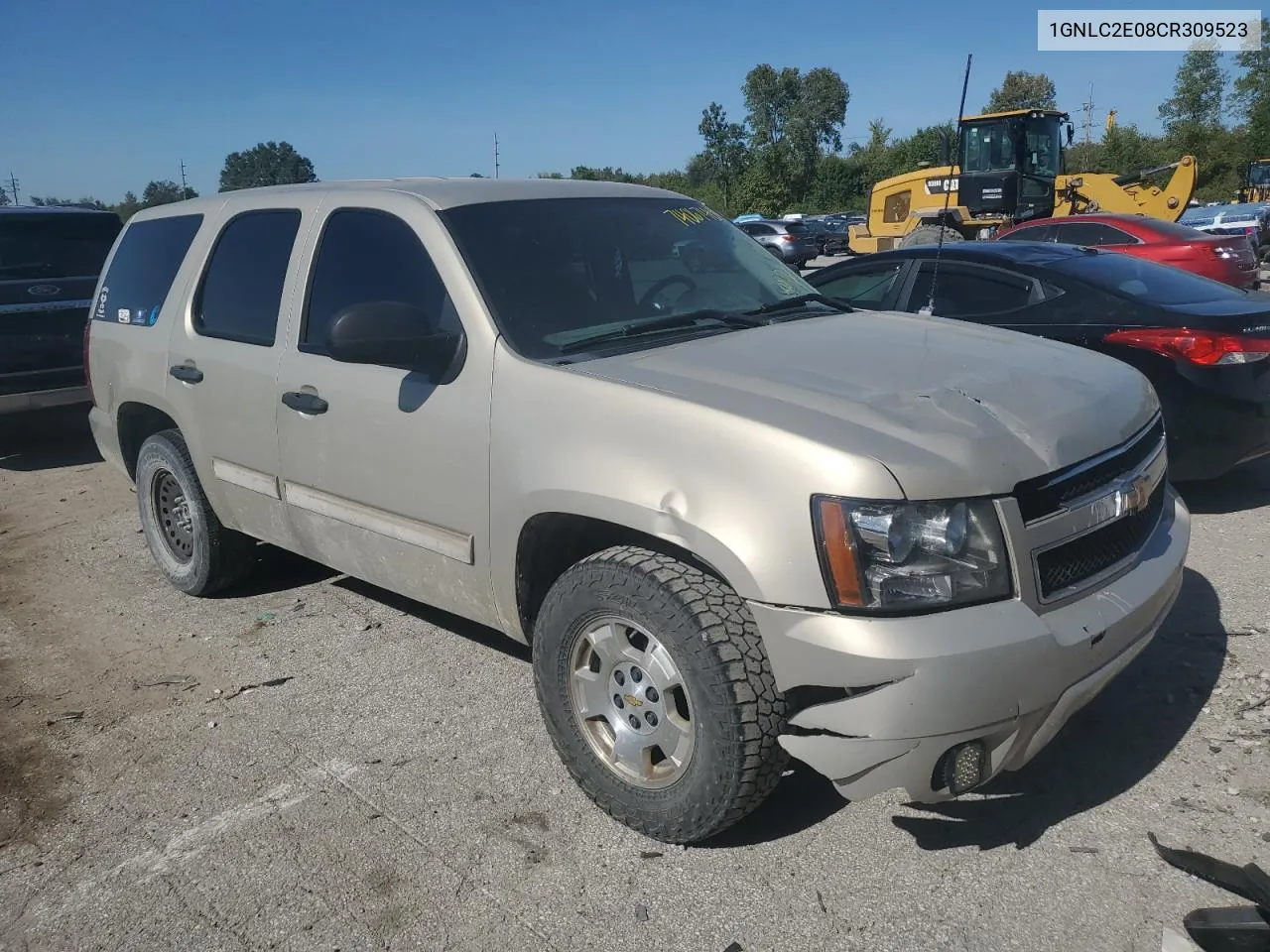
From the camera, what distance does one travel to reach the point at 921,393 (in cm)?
300

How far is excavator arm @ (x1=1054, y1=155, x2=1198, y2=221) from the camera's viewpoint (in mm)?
19531

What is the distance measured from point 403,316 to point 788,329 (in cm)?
132

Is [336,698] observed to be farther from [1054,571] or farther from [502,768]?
[1054,571]

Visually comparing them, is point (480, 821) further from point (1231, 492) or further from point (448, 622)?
point (1231, 492)

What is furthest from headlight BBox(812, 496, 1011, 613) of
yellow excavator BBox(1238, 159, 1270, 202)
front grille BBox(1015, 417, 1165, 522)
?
yellow excavator BBox(1238, 159, 1270, 202)

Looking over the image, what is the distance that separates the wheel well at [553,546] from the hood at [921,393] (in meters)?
0.44

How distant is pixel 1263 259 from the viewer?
76.6ft

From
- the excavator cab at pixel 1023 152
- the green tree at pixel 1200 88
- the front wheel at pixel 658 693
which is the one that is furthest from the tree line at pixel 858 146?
the front wheel at pixel 658 693

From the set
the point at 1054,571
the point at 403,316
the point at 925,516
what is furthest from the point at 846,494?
the point at 403,316

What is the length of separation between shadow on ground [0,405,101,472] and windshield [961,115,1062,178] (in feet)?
53.1

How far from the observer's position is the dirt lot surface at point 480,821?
2.78 metres

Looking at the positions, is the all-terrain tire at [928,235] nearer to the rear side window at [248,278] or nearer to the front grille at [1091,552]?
the rear side window at [248,278]

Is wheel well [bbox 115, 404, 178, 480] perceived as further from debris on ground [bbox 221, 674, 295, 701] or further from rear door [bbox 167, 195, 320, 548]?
debris on ground [bbox 221, 674, 295, 701]

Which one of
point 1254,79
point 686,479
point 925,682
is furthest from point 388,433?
point 1254,79
